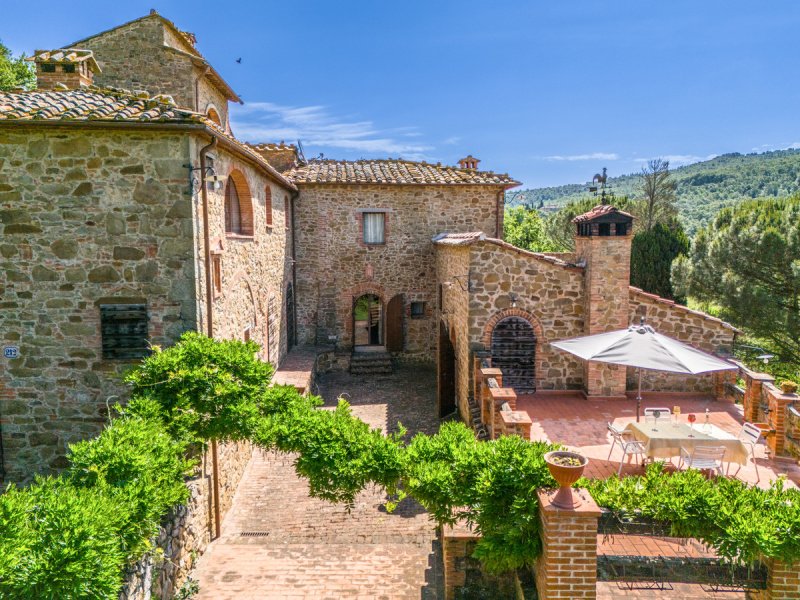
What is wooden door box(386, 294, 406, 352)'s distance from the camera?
753 inches

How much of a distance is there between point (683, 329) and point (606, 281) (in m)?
2.06

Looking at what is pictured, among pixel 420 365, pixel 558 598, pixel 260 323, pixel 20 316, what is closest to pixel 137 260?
pixel 20 316

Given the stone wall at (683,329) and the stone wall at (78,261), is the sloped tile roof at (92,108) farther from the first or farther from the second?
the stone wall at (683,329)

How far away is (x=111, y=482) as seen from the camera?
509 centimetres

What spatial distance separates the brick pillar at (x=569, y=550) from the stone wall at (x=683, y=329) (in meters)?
7.24

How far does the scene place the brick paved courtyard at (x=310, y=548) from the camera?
24.0 ft

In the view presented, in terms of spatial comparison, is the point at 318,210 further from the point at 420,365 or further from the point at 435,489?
the point at 435,489

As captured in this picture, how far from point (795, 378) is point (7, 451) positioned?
17.3 m

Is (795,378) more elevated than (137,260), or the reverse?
(137,260)

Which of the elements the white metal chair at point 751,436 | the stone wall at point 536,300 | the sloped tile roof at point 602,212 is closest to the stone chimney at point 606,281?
the sloped tile roof at point 602,212

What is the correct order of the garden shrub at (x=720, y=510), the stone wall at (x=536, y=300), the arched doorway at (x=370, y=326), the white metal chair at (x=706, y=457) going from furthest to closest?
the arched doorway at (x=370, y=326) → the stone wall at (x=536, y=300) → the white metal chair at (x=706, y=457) → the garden shrub at (x=720, y=510)

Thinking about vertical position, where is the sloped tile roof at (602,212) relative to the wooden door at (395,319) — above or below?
above

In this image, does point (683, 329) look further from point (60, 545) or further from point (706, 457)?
point (60, 545)

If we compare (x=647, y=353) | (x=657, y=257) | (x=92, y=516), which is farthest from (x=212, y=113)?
(x=657, y=257)
